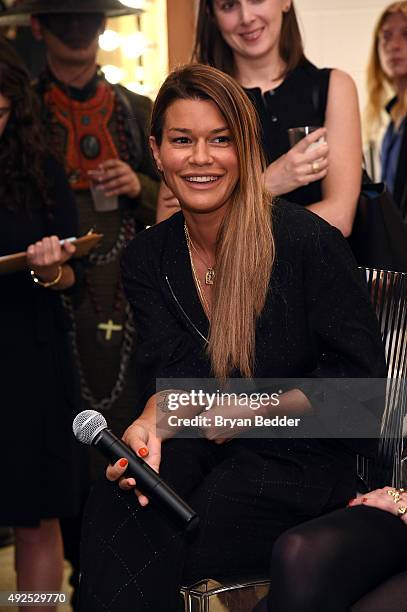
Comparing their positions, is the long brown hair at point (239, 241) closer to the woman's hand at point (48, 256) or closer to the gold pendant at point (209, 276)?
the gold pendant at point (209, 276)

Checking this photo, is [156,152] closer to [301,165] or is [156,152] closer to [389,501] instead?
[301,165]

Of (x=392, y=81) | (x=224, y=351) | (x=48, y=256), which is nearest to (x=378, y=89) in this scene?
(x=392, y=81)

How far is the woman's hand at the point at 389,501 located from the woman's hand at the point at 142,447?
332 mm

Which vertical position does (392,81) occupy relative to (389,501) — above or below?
above

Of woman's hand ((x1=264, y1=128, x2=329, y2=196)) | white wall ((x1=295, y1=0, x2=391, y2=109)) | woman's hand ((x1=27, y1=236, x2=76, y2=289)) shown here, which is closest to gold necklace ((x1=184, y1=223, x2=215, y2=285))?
woman's hand ((x1=264, y1=128, x2=329, y2=196))

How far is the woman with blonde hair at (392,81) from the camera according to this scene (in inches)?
138

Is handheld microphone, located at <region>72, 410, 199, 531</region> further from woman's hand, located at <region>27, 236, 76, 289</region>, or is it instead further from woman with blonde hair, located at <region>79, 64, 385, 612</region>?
woman's hand, located at <region>27, 236, 76, 289</region>

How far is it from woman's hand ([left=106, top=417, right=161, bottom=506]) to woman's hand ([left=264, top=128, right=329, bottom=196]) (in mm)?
650

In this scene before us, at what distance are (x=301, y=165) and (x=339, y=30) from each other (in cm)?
169

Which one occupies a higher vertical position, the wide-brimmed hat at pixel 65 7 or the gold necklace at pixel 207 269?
the wide-brimmed hat at pixel 65 7

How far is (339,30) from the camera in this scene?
13.0 ft

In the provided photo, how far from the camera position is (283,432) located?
6.52 ft

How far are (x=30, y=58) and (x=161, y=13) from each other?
23.7 inches

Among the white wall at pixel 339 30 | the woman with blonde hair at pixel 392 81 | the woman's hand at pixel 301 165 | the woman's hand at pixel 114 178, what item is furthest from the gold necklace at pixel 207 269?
the white wall at pixel 339 30
